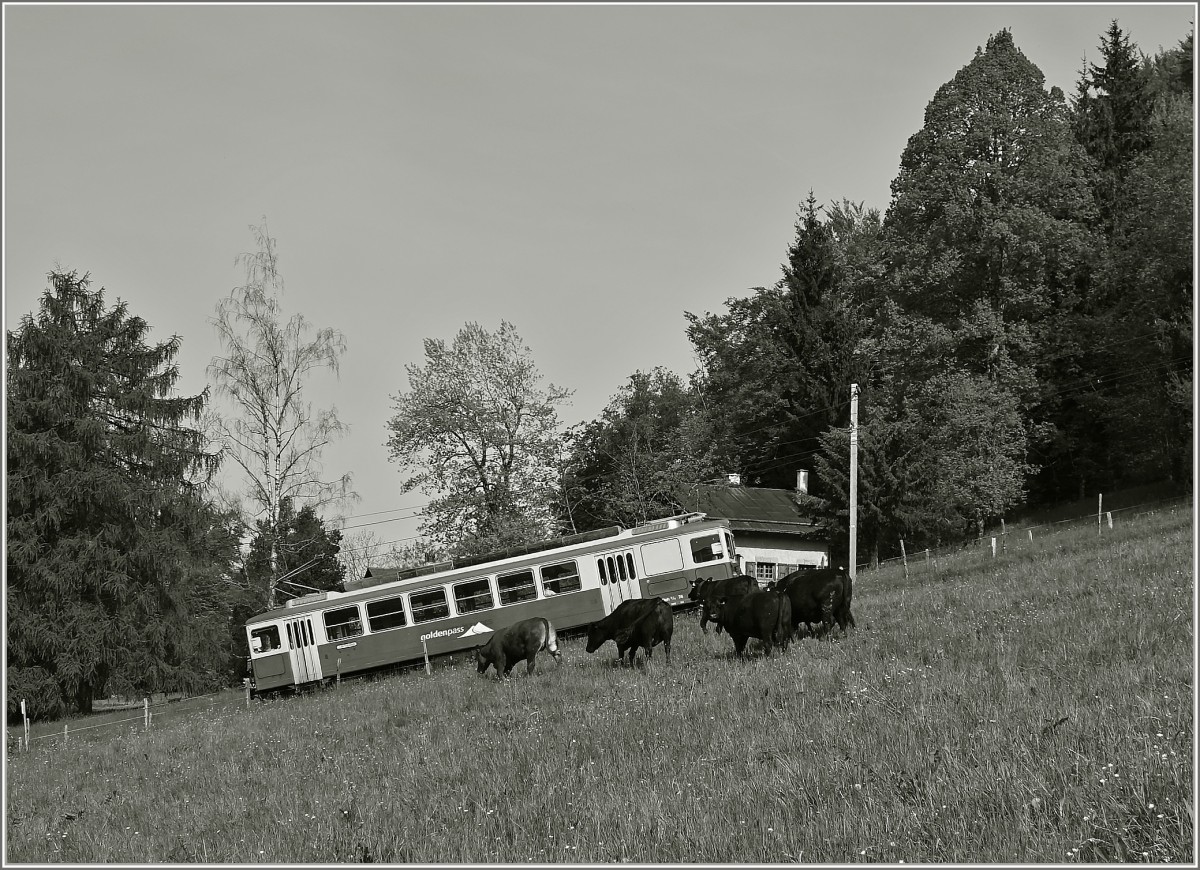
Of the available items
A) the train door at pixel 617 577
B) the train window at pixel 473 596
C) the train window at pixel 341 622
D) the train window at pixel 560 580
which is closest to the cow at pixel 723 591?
the train door at pixel 617 577

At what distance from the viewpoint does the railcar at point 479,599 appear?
96.6 feet

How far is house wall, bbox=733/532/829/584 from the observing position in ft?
167

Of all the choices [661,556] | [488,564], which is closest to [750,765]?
[661,556]

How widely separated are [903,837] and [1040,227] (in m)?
43.2

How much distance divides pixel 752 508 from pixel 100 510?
28906mm

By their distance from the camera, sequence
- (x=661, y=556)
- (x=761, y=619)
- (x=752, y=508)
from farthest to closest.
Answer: (x=752, y=508) < (x=661, y=556) < (x=761, y=619)

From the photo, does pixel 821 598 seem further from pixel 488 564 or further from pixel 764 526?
pixel 764 526

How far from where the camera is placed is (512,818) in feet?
24.7

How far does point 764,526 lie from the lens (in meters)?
51.4

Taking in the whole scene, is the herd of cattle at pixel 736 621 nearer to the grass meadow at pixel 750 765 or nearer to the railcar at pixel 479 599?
the grass meadow at pixel 750 765

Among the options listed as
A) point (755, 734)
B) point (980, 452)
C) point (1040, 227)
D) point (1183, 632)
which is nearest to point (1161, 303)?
point (1040, 227)

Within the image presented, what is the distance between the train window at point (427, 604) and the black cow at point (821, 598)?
1502 centimetres

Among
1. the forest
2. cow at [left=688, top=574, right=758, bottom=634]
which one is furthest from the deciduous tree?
cow at [left=688, top=574, right=758, bottom=634]

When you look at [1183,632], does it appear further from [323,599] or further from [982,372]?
[982,372]
